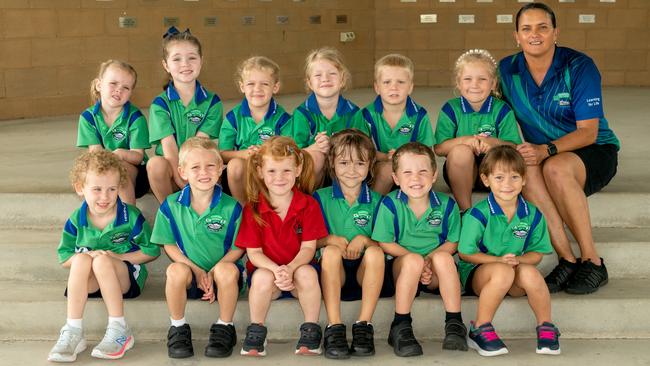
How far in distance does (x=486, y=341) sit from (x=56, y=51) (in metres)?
5.56

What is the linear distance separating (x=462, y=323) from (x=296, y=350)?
694 millimetres

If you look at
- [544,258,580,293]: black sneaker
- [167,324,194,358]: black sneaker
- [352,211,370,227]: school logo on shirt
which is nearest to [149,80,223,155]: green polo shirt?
[352,211,370,227]: school logo on shirt

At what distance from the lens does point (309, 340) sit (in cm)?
360

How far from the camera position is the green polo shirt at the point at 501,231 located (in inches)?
147

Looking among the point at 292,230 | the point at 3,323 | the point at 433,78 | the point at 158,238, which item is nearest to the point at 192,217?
the point at 158,238

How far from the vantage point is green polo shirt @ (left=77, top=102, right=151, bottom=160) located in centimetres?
431

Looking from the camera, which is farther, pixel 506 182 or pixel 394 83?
pixel 394 83

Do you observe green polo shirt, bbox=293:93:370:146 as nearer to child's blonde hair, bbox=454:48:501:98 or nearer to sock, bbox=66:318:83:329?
child's blonde hair, bbox=454:48:501:98

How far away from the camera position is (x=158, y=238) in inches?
149

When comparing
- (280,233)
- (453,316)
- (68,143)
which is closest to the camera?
(453,316)

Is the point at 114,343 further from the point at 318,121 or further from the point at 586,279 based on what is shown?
the point at 586,279

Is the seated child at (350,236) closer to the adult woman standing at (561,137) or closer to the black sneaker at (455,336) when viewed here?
the black sneaker at (455,336)

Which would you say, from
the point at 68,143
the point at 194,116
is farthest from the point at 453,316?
the point at 68,143

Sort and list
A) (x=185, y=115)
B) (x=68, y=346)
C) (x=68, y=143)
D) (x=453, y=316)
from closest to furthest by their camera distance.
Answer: (x=68, y=346), (x=453, y=316), (x=185, y=115), (x=68, y=143)
